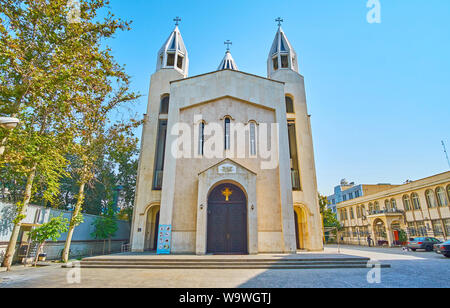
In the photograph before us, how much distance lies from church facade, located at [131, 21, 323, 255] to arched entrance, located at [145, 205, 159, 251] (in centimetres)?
7

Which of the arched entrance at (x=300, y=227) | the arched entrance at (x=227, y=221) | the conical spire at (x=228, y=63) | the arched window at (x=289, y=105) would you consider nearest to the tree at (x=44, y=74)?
the arched entrance at (x=227, y=221)

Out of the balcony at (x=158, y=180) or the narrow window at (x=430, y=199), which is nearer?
the balcony at (x=158, y=180)

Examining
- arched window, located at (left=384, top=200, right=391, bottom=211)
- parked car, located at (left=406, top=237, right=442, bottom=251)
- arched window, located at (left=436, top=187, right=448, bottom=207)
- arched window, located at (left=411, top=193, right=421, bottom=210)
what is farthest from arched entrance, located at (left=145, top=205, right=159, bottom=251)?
arched window, located at (left=384, top=200, right=391, bottom=211)

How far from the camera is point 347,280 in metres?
7.39

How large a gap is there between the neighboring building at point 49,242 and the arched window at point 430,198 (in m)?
32.7

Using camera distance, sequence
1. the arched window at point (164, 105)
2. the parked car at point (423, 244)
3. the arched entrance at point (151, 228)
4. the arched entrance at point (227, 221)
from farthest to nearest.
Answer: the parked car at point (423, 244) < the arched window at point (164, 105) < the arched entrance at point (151, 228) < the arched entrance at point (227, 221)

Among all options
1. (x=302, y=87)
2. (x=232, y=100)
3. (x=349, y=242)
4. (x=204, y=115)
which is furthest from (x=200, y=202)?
(x=349, y=242)

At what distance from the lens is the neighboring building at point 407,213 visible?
24.3m

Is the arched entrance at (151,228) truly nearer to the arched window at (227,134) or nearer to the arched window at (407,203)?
the arched window at (227,134)

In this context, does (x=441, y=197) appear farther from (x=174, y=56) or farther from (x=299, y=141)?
(x=174, y=56)

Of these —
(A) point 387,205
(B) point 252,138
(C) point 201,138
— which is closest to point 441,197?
(A) point 387,205

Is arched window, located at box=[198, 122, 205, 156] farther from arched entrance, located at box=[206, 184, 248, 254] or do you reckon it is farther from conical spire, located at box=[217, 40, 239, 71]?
conical spire, located at box=[217, 40, 239, 71]

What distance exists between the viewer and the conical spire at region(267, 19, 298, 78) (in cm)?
2105
